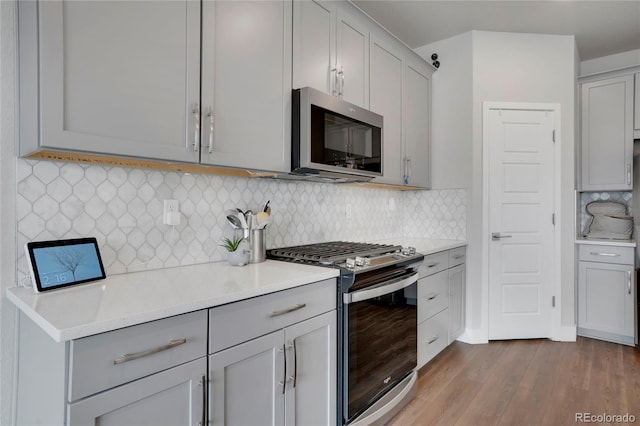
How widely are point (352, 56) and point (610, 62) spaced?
10.5 feet

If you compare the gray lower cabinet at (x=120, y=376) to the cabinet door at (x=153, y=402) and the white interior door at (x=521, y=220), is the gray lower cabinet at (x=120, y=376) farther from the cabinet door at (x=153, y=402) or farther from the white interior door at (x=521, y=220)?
the white interior door at (x=521, y=220)

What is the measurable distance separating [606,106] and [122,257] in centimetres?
430

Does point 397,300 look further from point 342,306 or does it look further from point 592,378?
point 592,378

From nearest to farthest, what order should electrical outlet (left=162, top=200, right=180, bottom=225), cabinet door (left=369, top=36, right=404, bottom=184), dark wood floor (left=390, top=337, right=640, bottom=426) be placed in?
electrical outlet (left=162, top=200, right=180, bottom=225) < dark wood floor (left=390, top=337, right=640, bottom=426) < cabinet door (left=369, top=36, right=404, bottom=184)

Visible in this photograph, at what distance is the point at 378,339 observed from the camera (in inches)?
74.6

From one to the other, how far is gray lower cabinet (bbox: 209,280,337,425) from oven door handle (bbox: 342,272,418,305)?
0.08 meters

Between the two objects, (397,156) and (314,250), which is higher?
(397,156)

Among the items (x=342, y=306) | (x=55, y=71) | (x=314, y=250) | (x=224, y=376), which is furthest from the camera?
(x=314, y=250)

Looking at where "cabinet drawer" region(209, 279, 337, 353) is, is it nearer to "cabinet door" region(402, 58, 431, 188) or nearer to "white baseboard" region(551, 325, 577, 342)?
"cabinet door" region(402, 58, 431, 188)

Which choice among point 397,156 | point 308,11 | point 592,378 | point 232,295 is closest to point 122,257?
point 232,295

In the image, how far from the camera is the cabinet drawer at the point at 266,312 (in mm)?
1189

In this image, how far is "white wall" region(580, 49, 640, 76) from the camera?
3545 mm

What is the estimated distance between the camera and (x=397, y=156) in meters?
2.81

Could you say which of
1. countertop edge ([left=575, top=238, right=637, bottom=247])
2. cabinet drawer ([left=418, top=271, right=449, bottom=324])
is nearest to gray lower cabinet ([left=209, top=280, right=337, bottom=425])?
cabinet drawer ([left=418, top=271, right=449, bottom=324])
